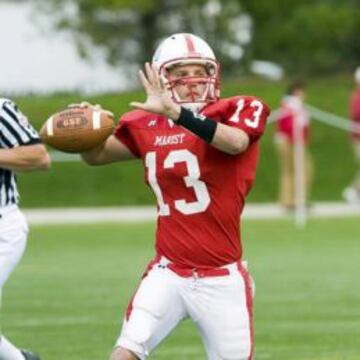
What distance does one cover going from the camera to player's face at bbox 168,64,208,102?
7055 millimetres

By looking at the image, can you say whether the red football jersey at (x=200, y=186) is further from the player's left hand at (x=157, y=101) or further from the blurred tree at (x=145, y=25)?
the blurred tree at (x=145, y=25)

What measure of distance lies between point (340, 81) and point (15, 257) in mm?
24153

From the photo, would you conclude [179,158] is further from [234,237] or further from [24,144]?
[24,144]

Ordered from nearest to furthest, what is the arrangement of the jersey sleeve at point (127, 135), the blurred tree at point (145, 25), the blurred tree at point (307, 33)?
the jersey sleeve at point (127, 135) → the blurred tree at point (307, 33) → the blurred tree at point (145, 25)

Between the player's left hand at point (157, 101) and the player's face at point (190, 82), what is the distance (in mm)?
187

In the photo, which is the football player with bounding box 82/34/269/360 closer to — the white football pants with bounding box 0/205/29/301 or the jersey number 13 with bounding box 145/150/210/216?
the jersey number 13 with bounding box 145/150/210/216

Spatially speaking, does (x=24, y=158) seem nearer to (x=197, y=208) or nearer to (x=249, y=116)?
(x=197, y=208)

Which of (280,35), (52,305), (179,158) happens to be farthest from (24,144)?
(280,35)

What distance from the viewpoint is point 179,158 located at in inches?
280

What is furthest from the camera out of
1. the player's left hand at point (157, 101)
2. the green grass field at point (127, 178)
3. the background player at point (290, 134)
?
the green grass field at point (127, 178)

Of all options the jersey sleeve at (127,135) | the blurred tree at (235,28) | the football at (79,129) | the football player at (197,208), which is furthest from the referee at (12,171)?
the blurred tree at (235,28)

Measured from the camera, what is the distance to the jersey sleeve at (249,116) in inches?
277

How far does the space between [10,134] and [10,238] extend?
0.50 meters

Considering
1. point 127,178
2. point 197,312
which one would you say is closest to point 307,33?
point 127,178
